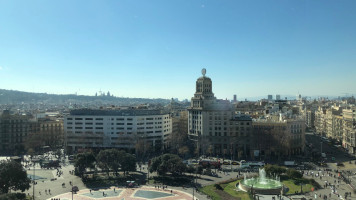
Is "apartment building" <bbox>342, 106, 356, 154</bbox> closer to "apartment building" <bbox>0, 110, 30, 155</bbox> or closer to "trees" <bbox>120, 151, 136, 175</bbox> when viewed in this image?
"trees" <bbox>120, 151, 136, 175</bbox>

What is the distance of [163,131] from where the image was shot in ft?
415

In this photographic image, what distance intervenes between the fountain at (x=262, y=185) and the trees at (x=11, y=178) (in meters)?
46.5

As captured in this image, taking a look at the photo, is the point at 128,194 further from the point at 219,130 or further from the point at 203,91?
the point at 203,91

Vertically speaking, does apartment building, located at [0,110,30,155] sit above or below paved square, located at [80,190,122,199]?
above

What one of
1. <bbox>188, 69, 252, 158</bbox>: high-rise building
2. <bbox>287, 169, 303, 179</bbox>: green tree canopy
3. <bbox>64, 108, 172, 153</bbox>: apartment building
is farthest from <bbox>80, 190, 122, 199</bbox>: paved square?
<bbox>64, 108, 172, 153</bbox>: apartment building

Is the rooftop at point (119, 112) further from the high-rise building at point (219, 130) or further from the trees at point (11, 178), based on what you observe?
the trees at point (11, 178)

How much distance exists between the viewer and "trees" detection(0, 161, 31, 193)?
61969 mm

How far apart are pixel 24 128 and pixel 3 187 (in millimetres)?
76768

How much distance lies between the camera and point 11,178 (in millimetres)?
62250

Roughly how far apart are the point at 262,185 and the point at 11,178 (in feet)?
174

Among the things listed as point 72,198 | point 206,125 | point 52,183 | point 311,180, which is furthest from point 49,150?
point 311,180

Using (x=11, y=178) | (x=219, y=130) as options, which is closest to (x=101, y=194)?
(x=11, y=178)

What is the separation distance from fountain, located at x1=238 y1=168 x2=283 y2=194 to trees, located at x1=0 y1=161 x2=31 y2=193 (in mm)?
46461

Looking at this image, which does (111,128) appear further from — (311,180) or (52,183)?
(311,180)
